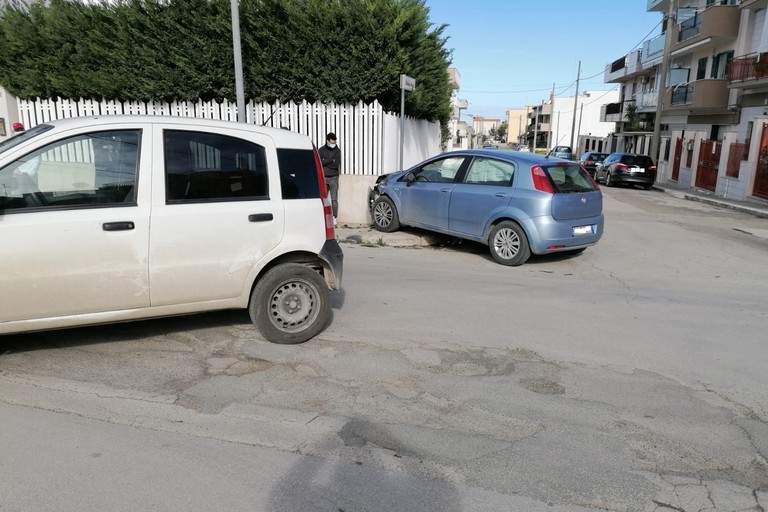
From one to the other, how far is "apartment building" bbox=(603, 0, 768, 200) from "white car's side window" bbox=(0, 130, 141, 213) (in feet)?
71.7

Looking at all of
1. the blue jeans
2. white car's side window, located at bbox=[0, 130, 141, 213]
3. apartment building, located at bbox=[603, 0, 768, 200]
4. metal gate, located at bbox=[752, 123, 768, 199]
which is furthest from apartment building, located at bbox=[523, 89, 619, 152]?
white car's side window, located at bbox=[0, 130, 141, 213]

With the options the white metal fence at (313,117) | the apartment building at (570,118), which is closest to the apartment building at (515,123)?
the apartment building at (570,118)

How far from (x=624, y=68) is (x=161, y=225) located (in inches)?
2070

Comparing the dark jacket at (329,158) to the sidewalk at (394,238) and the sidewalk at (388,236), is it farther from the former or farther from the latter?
the sidewalk at (394,238)

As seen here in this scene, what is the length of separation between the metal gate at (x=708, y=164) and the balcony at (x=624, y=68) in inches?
857

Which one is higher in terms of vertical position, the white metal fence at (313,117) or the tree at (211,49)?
the tree at (211,49)

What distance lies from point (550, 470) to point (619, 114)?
52755 mm

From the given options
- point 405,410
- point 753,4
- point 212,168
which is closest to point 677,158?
point 753,4

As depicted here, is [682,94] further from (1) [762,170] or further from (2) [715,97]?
(1) [762,170]

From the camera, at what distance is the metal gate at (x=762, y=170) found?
20031 mm

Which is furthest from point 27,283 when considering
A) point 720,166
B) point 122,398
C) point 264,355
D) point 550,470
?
point 720,166

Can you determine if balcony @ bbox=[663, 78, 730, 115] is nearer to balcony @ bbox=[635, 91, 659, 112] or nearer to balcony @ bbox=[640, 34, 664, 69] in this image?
balcony @ bbox=[635, 91, 659, 112]

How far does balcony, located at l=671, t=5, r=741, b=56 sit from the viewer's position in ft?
91.0

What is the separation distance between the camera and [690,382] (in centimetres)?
455
